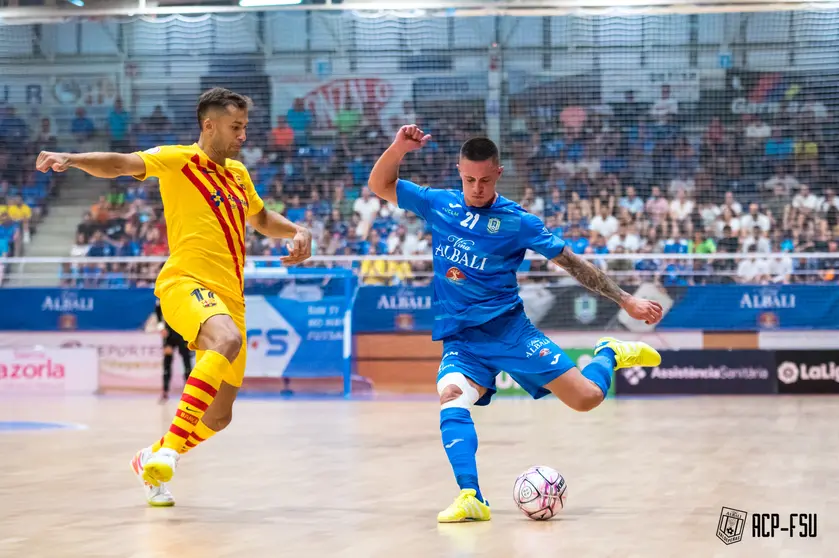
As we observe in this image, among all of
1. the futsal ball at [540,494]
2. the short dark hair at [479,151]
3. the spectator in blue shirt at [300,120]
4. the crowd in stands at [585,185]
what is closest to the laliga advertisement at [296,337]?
the crowd in stands at [585,185]

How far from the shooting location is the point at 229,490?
7207mm

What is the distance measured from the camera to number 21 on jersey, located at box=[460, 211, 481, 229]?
6.38m

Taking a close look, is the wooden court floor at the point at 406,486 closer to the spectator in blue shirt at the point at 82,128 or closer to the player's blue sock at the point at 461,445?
the player's blue sock at the point at 461,445

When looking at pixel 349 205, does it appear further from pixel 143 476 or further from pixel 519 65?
pixel 143 476

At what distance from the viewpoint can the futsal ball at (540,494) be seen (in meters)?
5.86

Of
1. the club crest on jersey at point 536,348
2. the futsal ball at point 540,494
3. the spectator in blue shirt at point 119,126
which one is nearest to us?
the futsal ball at point 540,494

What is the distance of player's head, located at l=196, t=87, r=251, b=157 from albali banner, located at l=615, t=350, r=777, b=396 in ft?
38.1

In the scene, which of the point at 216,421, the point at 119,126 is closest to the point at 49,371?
the point at 119,126

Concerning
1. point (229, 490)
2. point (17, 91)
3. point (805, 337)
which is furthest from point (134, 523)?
point (17, 91)

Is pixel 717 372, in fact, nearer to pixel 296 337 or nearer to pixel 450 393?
pixel 296 337

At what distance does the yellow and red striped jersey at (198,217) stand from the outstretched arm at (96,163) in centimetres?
14

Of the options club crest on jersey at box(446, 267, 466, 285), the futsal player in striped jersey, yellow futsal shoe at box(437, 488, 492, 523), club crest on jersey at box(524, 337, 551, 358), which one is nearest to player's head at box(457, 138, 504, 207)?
club crest on jersey at box(446, 267, 466, 285)

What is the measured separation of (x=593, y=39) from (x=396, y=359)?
26.0 feet

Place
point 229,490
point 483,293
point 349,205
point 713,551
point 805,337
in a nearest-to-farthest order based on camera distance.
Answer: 1. point 713,551
2. point 483,293
3. point 229,490
4. point 805,337
5. point 349,205
